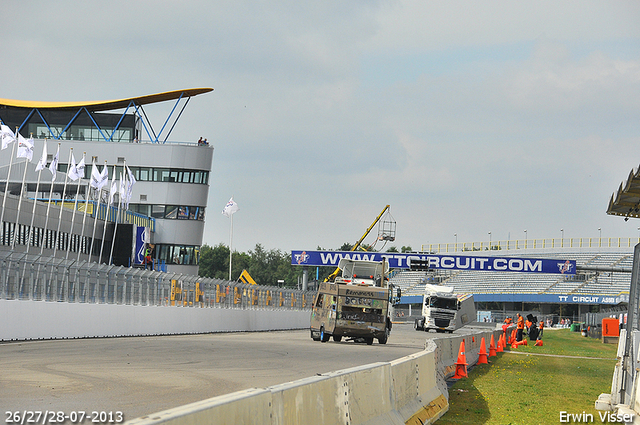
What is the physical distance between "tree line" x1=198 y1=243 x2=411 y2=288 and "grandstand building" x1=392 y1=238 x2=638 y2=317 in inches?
2260

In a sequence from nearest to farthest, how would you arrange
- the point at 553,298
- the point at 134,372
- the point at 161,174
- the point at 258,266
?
the point at 134,372 → the point at 161,174 → the point at 553,298 → the point at 258,266

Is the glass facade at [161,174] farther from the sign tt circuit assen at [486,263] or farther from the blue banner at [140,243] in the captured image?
the sign tt circuit assen at [486,263]

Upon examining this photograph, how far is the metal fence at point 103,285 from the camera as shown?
78.4 ft

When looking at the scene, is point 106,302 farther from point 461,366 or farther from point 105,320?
point 461,366

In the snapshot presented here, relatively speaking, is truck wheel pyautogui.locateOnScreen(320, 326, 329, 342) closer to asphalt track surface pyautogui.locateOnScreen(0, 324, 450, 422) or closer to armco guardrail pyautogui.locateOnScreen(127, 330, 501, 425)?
asphalt track surface pyautogui.locateOnScreen(0, 324, 450, 422)

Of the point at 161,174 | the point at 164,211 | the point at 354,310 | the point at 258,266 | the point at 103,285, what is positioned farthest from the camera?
the point at 258,266

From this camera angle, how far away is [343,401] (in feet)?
24.9

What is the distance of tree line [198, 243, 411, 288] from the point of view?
547 feet

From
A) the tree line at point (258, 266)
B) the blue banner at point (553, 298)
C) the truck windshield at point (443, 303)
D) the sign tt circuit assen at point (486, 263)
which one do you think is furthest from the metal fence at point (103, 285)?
the tree line at point (258, 266)

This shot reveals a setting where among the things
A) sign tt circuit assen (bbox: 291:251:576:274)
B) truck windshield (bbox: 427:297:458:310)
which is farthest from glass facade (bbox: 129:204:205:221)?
truck windshield (bbox: 427:297:458:310)

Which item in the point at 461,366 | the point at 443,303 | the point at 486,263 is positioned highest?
the point at 486,263

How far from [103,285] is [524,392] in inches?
677

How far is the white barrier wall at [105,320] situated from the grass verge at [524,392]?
12.8m

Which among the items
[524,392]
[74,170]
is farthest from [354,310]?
[74,170]
